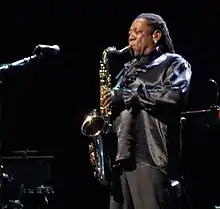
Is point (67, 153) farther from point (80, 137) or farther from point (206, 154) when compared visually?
point (206, 154)

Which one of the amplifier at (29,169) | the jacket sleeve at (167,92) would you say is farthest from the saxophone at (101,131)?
the amplifier at (29,169)

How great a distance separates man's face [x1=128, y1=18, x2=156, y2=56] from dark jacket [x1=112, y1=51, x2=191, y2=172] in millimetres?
187

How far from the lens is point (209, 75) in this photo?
6.44 m

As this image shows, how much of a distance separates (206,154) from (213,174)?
0.24m

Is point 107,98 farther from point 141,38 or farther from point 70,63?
point 70,63

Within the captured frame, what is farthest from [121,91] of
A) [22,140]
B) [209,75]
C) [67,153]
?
[22,140]

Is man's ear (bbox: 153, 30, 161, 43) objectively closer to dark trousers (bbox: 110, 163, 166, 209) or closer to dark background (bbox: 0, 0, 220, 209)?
dark trousers (bbox: 110, 163, 166, 209)

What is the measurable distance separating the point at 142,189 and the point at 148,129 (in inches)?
13.6

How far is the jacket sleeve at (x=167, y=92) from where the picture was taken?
2.89m

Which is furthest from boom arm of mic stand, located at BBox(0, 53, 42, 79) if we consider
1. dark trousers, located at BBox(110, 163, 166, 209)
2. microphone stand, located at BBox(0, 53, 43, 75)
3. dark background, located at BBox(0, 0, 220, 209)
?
dark background, located at BBox(0, 0, 220, 209)

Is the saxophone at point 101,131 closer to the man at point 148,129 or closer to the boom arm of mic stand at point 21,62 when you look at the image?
the man at point 148,129

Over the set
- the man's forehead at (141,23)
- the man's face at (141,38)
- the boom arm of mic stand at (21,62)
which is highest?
the man's forehead at (141,23)

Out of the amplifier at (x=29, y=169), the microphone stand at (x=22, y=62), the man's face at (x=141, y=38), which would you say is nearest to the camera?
the man's face at (x=141, y=38)

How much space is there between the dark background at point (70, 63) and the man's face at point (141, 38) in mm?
3222
